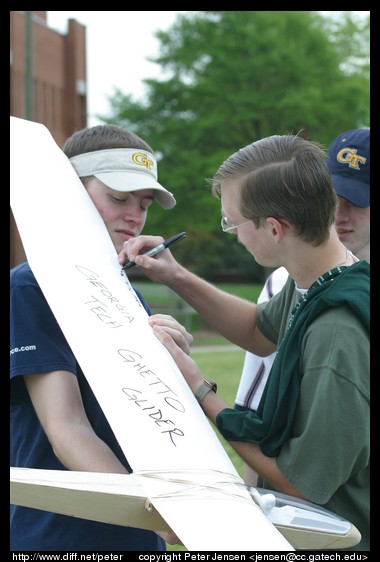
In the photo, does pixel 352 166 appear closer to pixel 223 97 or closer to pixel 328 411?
pixel 328 411

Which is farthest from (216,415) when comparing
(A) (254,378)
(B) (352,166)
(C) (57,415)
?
(B) (352,166)

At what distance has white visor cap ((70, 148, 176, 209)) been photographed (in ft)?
7.97

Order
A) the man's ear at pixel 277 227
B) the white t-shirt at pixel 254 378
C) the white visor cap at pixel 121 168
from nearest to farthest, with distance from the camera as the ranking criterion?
1. the man's ear at pixel 277 227
2. the white visor cap at pixel 121 168
3. the white t-shirt at pixel 254 378

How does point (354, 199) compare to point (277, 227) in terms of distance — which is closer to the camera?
point (277, 227)

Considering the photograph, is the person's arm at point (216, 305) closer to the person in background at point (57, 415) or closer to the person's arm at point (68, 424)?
the person in background at point (57, 415)

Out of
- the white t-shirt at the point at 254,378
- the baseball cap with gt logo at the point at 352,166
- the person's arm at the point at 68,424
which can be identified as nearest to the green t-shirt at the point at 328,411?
the person's arm at the point at 68,424

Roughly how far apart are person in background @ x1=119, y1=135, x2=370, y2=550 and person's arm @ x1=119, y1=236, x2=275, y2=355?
0.38m

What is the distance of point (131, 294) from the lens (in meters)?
2.36

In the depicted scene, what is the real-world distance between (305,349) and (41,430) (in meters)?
0.87

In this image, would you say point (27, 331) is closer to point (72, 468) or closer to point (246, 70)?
point (72, 468)

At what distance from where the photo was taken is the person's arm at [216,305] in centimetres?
255

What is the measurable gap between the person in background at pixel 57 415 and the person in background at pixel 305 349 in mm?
302

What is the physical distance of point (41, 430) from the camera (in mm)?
2205
